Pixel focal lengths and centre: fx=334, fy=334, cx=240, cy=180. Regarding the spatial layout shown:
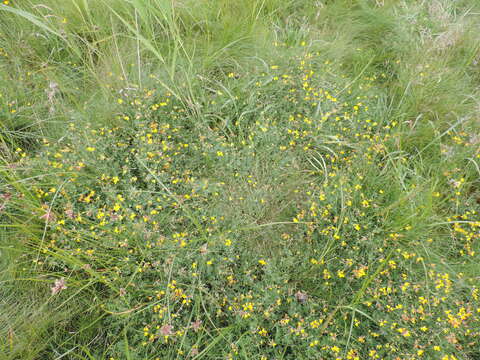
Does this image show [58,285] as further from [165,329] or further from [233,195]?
[233,195]

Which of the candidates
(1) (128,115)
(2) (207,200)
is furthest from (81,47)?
(2) (207,200)

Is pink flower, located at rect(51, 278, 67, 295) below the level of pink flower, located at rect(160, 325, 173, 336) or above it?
above

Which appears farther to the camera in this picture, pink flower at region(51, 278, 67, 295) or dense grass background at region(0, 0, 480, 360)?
dense grass background at region(0, 0, 480, 360)

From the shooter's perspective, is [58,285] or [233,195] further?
[233,195]

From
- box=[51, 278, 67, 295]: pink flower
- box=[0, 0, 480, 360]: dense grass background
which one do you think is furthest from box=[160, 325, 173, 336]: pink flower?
box=[51, 278, 67, 295]: pink flower

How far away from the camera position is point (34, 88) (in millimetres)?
2543

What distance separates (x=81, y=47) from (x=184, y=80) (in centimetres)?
97

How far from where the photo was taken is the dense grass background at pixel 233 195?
71.5 inches

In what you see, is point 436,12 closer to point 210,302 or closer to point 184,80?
point 184,80

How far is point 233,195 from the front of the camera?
2127mm

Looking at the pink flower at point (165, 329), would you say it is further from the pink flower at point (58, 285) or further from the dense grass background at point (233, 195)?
the pink flower at point (58, 285)

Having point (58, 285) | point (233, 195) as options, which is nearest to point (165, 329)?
point (58, 285)

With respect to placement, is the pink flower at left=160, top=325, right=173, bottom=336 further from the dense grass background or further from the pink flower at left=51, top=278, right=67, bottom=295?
the pink flower at left=51, top=278, right=67, bottom=295

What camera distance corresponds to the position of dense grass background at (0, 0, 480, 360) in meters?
1.82
